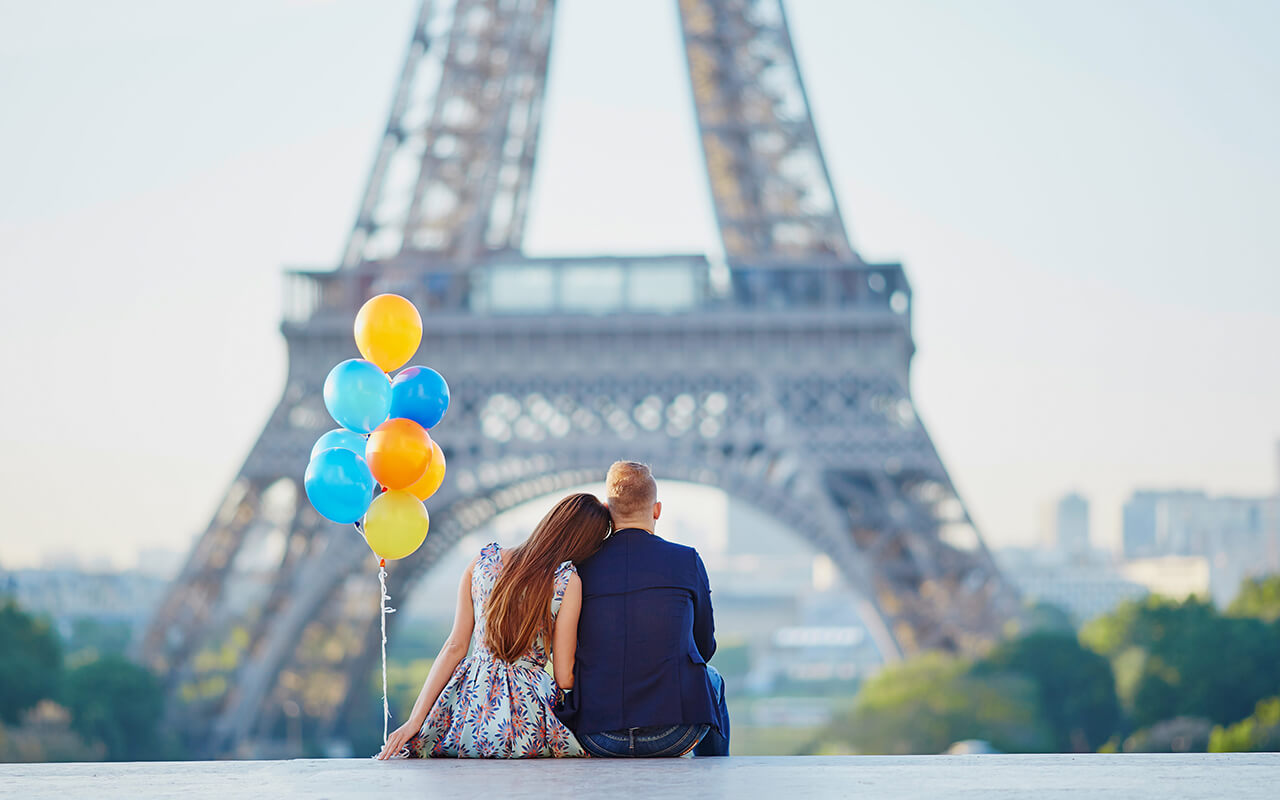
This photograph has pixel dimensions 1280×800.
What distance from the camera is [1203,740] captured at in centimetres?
2736

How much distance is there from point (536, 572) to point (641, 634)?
0.47m

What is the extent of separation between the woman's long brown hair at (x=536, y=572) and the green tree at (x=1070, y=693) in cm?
2395

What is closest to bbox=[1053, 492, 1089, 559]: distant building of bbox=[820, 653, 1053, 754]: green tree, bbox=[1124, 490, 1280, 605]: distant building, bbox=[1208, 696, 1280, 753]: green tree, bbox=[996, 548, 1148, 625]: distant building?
bbox=[1124, 490, 1280, 605]: distant building

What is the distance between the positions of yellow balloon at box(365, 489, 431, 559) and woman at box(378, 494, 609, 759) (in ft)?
4.98

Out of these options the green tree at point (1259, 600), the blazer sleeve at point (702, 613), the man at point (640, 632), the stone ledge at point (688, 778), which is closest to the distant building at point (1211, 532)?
Result: the green tree at point (1259, 600)

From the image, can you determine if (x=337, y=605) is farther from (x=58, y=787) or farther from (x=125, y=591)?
(x=125, y=591)

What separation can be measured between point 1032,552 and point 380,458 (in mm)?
137071

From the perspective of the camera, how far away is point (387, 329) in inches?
322

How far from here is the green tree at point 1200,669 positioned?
1164 inches

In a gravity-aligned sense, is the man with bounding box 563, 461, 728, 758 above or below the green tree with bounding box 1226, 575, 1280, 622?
below

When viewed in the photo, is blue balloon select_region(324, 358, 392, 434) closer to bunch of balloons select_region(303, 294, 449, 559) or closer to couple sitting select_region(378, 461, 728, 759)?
bunch of balloons select_region(303, 294, 449, 559)

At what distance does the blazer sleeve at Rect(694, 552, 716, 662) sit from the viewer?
6.20m

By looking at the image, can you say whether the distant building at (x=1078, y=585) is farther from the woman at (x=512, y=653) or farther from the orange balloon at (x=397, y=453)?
the woman at (x=512, y=653)

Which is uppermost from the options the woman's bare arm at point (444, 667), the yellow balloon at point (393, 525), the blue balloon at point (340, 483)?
the blue balloon at point (340, 483)
